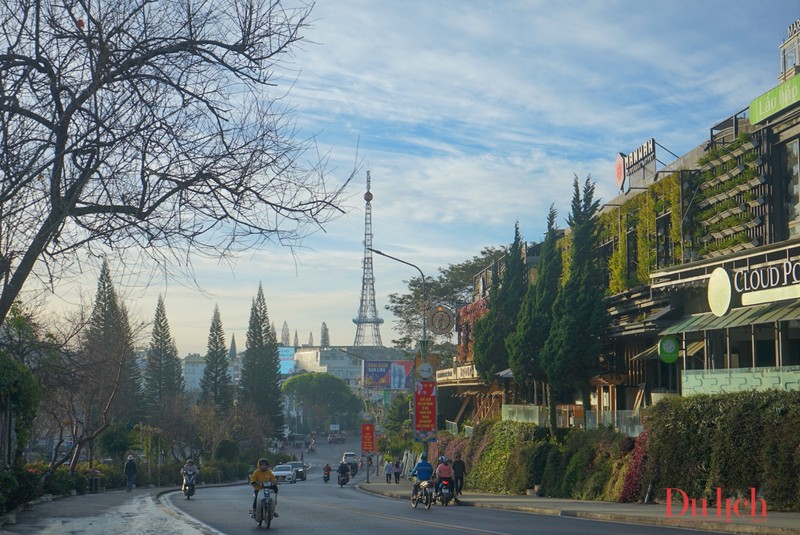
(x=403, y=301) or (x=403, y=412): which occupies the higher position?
(x=403, y=301)

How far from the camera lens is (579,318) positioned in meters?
37.3

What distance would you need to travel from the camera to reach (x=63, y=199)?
10094 millimetres

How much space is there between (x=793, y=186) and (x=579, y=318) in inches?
390

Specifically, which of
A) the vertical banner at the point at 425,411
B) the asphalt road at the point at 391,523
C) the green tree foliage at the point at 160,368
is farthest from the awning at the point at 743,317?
the green tree foliage at the point at 160,368

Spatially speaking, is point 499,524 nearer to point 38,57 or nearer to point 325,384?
point 38,57

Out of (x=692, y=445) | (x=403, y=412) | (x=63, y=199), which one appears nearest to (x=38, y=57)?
(x=63, y=199)

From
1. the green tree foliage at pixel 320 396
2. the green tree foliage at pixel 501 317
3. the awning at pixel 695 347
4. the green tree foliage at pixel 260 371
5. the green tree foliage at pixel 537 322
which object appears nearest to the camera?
the awning at pixel 695 347

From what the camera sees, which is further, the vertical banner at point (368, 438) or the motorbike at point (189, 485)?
the vertical banner at point (368, 438)

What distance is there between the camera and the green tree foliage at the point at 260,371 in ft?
368

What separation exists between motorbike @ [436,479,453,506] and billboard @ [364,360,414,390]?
8973 cm

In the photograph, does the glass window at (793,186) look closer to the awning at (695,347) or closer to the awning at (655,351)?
the awning at (695,347)

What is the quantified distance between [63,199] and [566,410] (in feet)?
114

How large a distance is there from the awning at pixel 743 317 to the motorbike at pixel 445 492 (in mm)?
9067

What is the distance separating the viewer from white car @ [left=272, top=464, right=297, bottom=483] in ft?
213
